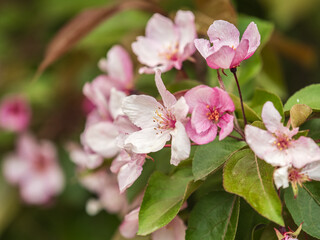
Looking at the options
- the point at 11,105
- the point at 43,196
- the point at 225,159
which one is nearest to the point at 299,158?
the point at 225,159

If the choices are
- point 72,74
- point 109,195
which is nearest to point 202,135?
point 109,195

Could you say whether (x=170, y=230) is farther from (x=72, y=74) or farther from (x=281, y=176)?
(x=72, y=74)

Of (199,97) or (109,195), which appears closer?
(199,97)

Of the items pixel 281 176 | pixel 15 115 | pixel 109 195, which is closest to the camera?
pixel 281 176

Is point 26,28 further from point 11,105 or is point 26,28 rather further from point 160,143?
point 160,143

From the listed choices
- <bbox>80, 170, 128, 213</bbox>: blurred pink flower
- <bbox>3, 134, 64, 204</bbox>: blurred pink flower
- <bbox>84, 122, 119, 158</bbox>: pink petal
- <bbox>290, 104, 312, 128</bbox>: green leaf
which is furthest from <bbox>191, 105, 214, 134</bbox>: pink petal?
<bbox>3, 134, 64, 204</bbox>: blurred pink flower

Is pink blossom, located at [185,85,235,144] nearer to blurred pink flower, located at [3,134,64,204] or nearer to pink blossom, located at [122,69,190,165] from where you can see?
pink blossom, located at [122,69,190,165]
